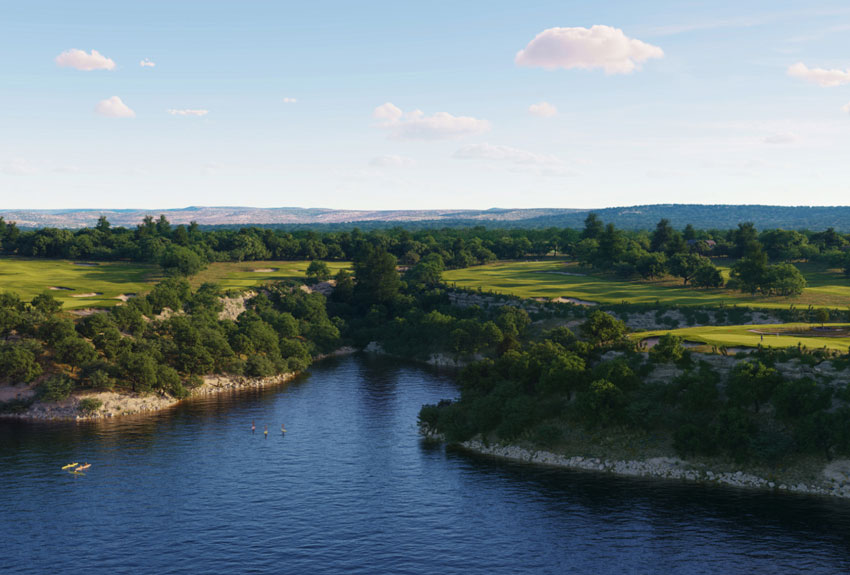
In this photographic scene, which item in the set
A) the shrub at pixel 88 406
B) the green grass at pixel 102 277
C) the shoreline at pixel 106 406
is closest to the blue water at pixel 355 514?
the shoreline at pixel 106 406

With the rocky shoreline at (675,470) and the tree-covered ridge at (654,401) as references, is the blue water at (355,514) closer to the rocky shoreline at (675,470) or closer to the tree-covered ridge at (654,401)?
the rocky shoreline at (675,470)

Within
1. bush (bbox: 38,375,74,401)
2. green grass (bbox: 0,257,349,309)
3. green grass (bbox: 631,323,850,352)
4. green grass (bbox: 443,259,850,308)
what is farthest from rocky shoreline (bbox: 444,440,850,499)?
green grass (bbox: 0,257,349,309)

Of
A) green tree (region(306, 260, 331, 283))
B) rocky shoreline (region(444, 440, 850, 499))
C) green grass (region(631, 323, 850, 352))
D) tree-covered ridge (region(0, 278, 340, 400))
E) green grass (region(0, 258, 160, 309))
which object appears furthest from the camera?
green tree (region(306, 260, 331, 283))

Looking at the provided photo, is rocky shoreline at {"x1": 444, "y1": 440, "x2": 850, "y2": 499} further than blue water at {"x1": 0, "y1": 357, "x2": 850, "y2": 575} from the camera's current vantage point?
Yes

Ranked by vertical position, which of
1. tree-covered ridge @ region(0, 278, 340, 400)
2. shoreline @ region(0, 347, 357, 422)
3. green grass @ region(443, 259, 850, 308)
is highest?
green grass @ region(443, 259, 850, 308)

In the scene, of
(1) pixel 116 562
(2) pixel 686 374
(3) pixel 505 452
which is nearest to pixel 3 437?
(1) pixel 116 562

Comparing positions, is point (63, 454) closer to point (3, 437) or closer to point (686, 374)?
point (3, 437)

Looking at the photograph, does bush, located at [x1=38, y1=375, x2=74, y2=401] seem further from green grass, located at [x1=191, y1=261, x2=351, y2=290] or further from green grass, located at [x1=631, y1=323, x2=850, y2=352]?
green grass, located at [x1=631, y1=323, x2=850, y2=352]
